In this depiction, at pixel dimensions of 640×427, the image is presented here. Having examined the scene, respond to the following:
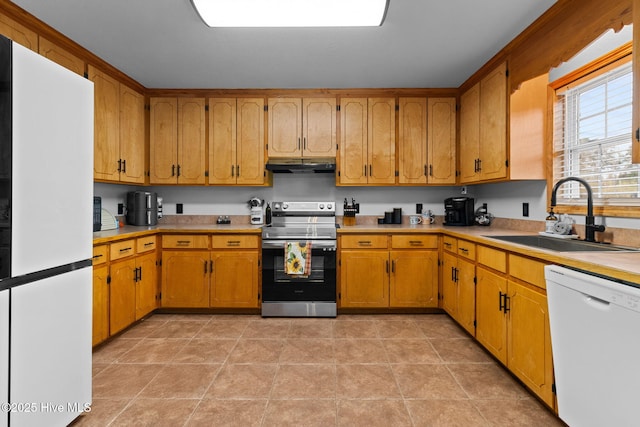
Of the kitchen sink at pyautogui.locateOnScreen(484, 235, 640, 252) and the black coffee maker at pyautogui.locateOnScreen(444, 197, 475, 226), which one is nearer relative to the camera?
the kitchen sink at pyautogui.locateOnScreen(484, 235, 640, 252)

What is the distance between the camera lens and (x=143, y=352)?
245 centimetres

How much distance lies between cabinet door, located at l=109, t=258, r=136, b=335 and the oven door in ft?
3.88

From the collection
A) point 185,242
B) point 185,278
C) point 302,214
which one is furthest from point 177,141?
point 302,214

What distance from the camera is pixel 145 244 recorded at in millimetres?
3025

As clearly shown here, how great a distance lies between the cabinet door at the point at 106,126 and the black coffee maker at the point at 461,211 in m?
3.46

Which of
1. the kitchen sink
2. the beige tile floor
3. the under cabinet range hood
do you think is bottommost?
the beige tile floor

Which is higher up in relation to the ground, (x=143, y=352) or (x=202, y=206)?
(x=202, y=206)

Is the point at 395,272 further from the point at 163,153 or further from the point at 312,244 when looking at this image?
the point at 163,153

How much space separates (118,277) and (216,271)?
859mm

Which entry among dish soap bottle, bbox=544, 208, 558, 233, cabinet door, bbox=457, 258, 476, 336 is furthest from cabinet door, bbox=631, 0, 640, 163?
cabinet door, bbox=457, 258, 476, 336

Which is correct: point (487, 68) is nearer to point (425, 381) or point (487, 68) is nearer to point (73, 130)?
point (425, 381)

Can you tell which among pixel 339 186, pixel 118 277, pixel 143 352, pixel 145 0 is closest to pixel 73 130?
pixel 145 0

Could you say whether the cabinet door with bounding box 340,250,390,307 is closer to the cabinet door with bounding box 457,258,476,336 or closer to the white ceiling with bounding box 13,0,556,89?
the cabinet door with bounding box 457,258,476,336

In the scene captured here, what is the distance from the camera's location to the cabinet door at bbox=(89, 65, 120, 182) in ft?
9.19
